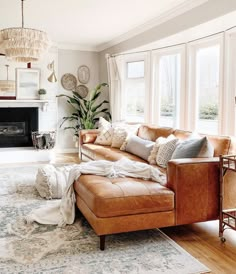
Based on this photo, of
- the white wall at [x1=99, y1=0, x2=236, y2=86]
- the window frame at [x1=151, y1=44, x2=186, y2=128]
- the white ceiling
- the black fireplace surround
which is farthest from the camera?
the black fireplace surround

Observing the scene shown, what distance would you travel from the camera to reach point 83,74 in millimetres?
7746

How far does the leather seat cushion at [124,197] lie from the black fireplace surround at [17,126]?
4593 millimetres

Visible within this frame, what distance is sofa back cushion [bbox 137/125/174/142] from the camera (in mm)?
4617

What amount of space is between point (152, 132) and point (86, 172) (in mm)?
1946

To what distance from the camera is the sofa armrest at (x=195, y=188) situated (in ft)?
9.45

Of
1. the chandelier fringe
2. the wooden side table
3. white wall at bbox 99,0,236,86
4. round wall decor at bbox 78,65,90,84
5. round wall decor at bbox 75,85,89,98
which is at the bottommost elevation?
the wooden side table

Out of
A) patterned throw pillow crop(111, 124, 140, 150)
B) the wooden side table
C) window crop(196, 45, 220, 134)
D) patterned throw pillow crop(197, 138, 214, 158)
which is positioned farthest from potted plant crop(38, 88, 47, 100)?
the wooden side table

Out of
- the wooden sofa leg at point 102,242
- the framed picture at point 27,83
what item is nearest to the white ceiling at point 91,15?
the framed picture at point 27,83

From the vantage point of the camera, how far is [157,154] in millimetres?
4055

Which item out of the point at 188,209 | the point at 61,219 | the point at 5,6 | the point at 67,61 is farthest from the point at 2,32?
the point at 67,61

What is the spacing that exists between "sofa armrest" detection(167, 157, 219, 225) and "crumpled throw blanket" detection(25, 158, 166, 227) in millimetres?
259

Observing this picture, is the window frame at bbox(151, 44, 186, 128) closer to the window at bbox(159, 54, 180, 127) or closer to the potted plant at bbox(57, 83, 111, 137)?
the window at bbox(159, 54, 180, 127)

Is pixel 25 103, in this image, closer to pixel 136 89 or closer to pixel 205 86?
pixel 136 89

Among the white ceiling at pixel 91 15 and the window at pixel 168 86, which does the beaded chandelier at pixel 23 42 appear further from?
the window at pixel 168 86
